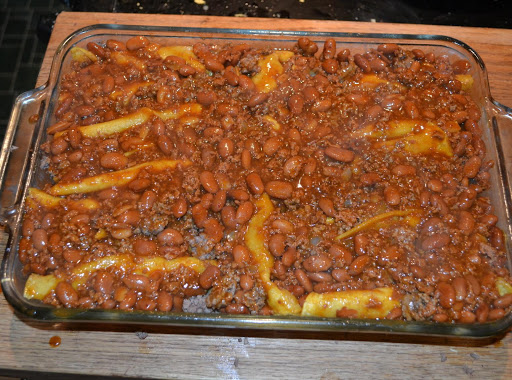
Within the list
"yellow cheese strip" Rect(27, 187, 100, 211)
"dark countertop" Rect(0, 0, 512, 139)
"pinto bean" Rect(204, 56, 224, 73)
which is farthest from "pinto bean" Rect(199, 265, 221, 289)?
"dark countertop" Rect(0, 0, 512, 139)

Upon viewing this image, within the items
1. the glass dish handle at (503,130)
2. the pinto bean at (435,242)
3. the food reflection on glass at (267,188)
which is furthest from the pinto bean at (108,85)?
the glass dish handle at (503,130)

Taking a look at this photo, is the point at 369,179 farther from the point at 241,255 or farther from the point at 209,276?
the point at 209,276

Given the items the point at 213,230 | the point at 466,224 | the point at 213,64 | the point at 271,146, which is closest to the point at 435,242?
the point at 466,224

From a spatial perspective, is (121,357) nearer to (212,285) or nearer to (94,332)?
(94,332)

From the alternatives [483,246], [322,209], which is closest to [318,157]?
[322,209]

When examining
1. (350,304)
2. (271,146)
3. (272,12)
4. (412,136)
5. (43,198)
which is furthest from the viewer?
(272,12)

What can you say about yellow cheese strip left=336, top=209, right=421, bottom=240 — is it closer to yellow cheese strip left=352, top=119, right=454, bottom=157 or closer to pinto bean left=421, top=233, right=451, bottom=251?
pinto bean left=421, top=233, right=451, bottom=251

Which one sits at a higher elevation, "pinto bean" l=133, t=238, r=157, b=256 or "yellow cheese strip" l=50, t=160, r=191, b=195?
"yellow cheese strip" l=50, t=160, r=191, b=195

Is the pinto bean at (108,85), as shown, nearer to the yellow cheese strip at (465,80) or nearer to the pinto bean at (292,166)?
the pinto bean at (292,166)
